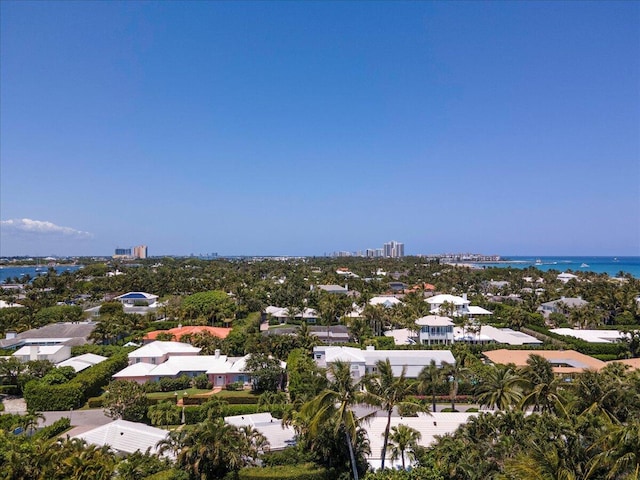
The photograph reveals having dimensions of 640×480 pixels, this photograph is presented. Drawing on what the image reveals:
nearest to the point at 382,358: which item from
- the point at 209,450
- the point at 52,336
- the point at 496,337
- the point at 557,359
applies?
the point at 557,359

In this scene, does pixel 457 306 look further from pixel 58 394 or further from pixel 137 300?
pixel 137 300

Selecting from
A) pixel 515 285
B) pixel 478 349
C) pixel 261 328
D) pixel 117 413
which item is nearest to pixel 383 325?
pixel 478 349

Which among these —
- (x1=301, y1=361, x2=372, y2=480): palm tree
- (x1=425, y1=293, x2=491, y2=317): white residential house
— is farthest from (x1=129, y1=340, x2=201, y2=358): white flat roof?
(x1=425, y1=293, x2=491, y2=317): white residential house

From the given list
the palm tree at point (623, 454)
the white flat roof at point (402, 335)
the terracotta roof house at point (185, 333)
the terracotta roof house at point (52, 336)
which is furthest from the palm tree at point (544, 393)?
the terracotta roof house at point (52, 336)

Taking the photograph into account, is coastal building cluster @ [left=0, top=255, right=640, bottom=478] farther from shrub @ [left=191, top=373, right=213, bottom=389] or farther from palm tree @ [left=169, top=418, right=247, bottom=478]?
palm tree @ [left=169, top=418, right=247, bottom=478]

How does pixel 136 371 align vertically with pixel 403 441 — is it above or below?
below

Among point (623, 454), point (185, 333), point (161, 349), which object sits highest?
point (623, 454)
